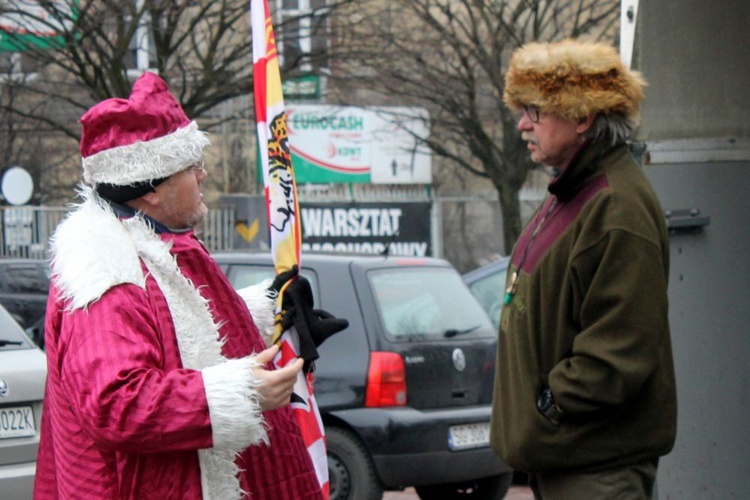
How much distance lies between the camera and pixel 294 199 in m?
3.23

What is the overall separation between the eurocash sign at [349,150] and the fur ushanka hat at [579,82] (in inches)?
746

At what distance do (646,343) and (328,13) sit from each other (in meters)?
13.4

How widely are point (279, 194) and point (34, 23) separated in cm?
1393

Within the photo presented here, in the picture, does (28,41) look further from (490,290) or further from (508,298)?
(508,298)

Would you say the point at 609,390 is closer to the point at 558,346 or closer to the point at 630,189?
the point at 558,346

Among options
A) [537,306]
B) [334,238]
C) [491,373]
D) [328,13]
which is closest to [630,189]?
[537,306]

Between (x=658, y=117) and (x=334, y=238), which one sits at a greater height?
(x=658, y=117)

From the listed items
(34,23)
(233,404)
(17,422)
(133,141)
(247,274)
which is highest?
(34,23)

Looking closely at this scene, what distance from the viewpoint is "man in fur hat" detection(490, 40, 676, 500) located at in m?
3.11

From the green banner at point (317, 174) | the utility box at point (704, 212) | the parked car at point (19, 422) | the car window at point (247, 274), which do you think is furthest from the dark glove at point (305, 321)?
the green banner at point (317, 174)

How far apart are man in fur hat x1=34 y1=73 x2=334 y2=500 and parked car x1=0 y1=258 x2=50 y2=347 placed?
7.49m

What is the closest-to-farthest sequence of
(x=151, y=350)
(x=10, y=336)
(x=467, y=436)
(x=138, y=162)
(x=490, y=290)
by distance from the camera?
(x=151, y=350) → (x=138, y=162) → (x=10, y=336) → (x=467, y=436) → (x=490, y=290)

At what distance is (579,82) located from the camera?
3338 millimetres

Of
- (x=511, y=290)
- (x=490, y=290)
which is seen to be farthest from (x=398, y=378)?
(x=511, y=290)
